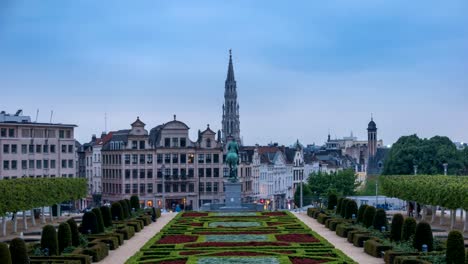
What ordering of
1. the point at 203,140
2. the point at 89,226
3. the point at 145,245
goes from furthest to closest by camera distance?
the point at 203,140
the point at 89,226
the point at 145,245

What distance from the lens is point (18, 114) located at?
129750 millimetres

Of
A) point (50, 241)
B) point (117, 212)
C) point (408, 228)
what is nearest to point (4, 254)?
point (50, 241)

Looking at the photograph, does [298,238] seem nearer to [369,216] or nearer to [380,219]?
[380,219]

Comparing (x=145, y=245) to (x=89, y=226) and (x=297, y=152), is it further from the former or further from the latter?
(x=297, y=152)

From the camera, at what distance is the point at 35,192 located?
73438mm

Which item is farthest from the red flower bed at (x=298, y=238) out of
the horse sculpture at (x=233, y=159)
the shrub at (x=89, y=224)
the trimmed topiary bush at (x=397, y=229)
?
the horse sculpture at (x=233, y=159)

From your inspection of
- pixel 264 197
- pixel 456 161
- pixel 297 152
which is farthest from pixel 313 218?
pixel 297 152

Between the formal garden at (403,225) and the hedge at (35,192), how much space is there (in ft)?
78.2

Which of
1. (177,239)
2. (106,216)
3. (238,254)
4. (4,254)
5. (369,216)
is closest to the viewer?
(4,254)

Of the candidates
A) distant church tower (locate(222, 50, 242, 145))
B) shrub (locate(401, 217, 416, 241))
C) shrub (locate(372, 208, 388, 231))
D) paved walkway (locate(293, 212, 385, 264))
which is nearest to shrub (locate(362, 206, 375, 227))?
paved walkway (locate(293, 212, 385, 264))

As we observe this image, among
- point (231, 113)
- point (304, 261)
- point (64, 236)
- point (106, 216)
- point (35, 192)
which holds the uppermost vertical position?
point (231, 113)

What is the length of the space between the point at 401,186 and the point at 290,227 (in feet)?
60.7

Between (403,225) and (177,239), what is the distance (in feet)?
50.4

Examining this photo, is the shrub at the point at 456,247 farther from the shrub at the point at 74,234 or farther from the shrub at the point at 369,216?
the shrub at the point at 369,216
